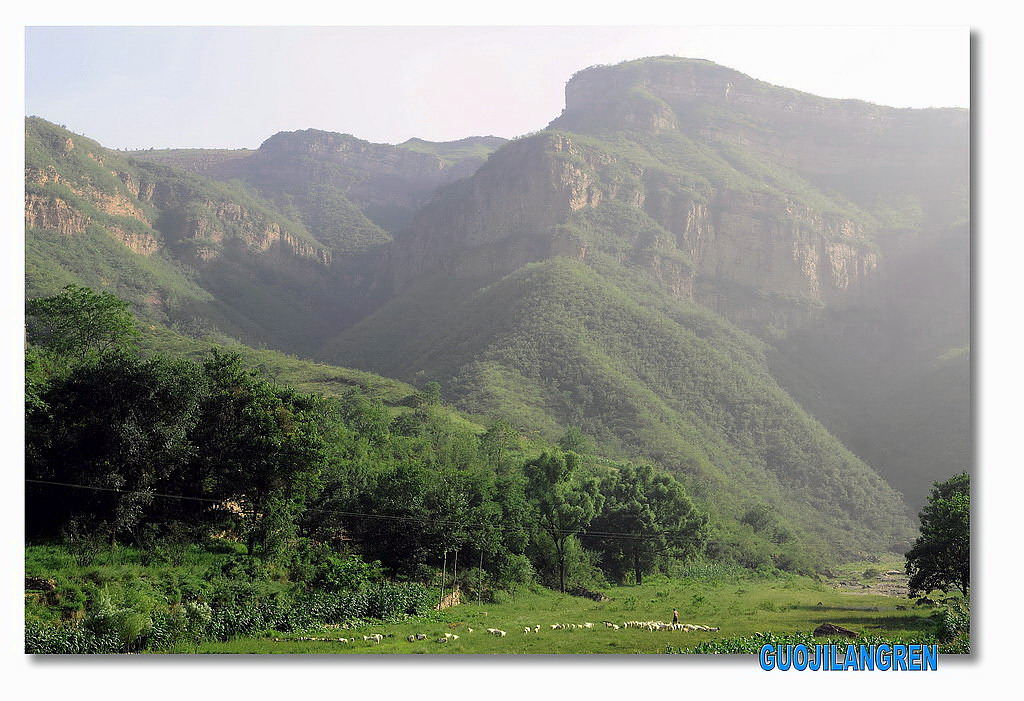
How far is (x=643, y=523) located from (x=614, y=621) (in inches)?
418

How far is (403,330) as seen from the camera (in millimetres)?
87750

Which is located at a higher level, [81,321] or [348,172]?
[348,172]

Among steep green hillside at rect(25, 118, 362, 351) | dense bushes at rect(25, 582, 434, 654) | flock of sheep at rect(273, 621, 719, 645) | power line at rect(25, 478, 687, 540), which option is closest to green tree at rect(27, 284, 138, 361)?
power line at rect(25, 478, 687, 540)

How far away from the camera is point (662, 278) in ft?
287

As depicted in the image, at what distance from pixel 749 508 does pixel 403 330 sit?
49.0m

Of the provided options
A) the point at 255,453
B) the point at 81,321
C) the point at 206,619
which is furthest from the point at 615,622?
the point at 81,321

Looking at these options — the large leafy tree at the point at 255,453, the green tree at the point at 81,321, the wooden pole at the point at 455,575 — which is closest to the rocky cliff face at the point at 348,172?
the green tree at the point at 81,321

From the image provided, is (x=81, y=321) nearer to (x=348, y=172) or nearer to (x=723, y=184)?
(x=723, y=184)

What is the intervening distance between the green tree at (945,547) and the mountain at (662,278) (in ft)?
48.5

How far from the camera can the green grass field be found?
51.8 feet

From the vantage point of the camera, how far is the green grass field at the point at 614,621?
51.8 feet

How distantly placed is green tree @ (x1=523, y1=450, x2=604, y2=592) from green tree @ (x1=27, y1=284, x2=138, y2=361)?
13435 mm

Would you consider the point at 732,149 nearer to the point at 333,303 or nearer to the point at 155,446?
the point at 333,303
